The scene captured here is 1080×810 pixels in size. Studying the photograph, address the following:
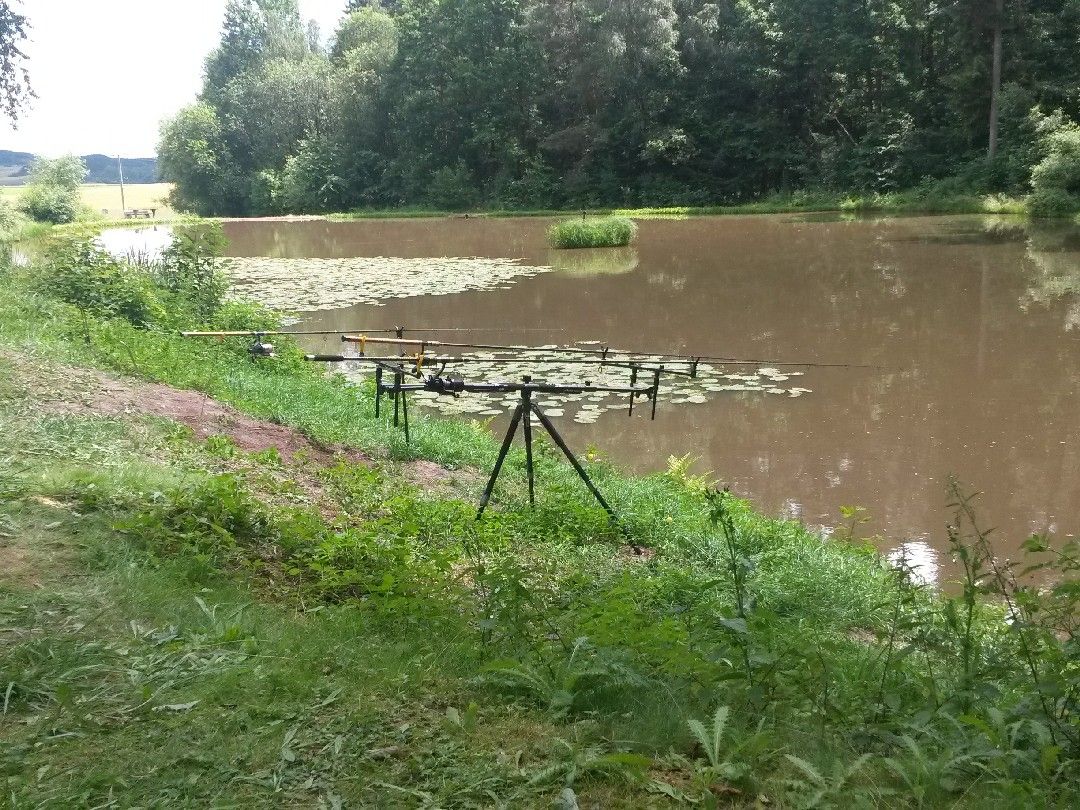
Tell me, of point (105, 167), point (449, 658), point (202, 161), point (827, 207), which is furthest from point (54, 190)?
point (105, 167)

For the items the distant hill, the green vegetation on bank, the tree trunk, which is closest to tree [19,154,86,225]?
the green vegetation on bank

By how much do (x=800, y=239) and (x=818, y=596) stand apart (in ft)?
76.8

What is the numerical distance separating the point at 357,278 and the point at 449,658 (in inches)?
737

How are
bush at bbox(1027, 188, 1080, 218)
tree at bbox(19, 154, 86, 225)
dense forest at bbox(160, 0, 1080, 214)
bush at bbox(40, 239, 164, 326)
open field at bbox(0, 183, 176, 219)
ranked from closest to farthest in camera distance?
bush at bbox(40, 239, 164, 326) → bush at bbox(1027, 188, 1080, 218) → dense forest at bbox(160, 0, 1080, 214) → tree at bbox(19, 154, 86, 225) → open field at bbox(0, 183, 176, 219)

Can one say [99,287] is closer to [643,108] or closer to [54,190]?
[643,108]

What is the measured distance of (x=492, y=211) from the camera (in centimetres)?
4653

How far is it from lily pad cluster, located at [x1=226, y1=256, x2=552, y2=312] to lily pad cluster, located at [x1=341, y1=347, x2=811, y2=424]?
6824 millimetres

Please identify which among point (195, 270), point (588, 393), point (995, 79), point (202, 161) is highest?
point (995, 79)

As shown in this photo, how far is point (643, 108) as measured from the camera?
46438 mm

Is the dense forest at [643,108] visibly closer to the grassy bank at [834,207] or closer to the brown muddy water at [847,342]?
the grassy bank at [834,207]

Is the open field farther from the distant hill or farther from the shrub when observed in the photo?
the distant hill

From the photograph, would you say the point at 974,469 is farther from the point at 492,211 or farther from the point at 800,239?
the point at 492,211

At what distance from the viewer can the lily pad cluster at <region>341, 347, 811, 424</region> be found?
10.4 m

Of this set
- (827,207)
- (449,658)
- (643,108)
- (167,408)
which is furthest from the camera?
(643,108)
